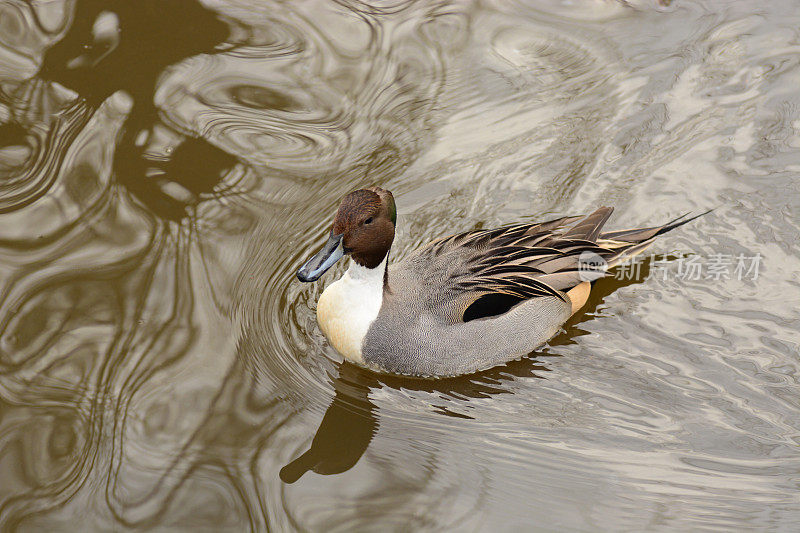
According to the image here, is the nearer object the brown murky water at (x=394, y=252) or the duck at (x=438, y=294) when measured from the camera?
the brown murky water at (x=394, y=252)

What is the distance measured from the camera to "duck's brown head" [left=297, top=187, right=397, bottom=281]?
495cm

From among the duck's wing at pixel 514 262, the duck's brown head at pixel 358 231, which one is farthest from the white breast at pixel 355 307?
the duck's wing at pixel 514 262

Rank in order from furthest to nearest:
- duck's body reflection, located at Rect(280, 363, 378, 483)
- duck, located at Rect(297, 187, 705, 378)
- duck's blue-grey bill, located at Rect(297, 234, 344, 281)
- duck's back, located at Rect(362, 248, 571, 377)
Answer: duck's back, located at Rect(362, 248, 571, 377), duck, located at Rect(297, 187, 705, 378), duck's blue-grey bill, located at Rect(297, 234, 344, 281), duck's body reflection, located at Rect(280, 363, 378, 483)

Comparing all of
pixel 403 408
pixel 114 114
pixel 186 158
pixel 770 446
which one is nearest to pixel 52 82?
pixel 114 114

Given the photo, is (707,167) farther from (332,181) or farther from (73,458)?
(73,458)

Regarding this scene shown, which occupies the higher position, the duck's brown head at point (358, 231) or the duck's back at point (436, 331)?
the duck's brown head at point (358, 231)

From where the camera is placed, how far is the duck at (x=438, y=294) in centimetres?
505

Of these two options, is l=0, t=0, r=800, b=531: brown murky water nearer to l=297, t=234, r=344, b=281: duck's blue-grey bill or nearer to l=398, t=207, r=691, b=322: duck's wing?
l=398, t=207, r=691, b=322: duck's wing

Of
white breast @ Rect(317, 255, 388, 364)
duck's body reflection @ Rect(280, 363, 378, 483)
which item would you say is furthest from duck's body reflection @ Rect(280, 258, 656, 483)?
white breast @ Rect(317, 255, 388, 364)

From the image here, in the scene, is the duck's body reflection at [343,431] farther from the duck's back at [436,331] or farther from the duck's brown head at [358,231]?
the duck's brown head at [358,231]

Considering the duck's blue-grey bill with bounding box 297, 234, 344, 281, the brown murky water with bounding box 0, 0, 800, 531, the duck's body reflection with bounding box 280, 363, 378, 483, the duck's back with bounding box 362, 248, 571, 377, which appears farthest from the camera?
the duck's back with bounding box 362, 248, 571, 377

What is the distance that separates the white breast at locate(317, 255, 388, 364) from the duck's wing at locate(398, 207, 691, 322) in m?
0.27

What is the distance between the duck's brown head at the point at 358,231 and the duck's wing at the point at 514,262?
1.41ft

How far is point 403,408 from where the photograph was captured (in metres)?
5.12
